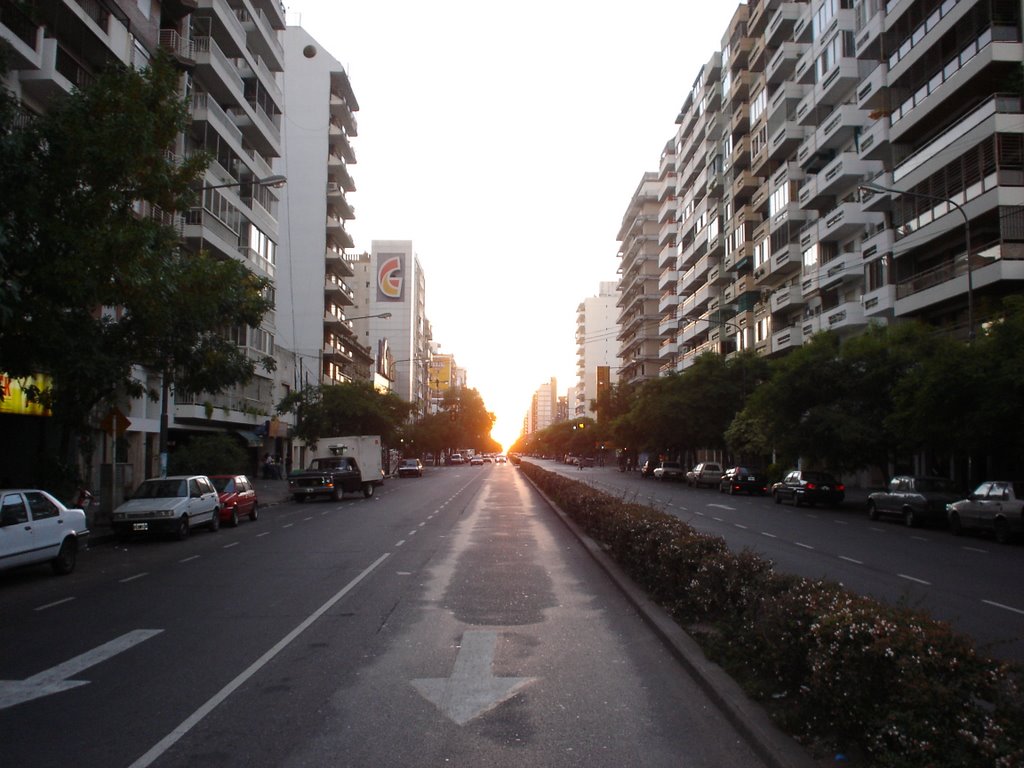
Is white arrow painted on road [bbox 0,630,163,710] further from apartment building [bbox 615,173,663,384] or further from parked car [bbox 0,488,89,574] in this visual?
apartment building [bbox 615,173,663,384]

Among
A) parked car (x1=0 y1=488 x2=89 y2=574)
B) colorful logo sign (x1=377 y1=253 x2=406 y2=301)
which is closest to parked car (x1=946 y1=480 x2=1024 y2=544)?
parked car (x1=0 y1=488 x2=89 y2=574)

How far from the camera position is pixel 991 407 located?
22609mm

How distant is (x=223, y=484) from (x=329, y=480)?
1121 centimetres

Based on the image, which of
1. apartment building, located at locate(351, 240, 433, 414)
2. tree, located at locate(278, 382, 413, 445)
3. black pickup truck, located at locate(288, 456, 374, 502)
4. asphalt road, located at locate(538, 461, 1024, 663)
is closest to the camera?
asphalt road, located at locate(538, 461, 1024, 663)

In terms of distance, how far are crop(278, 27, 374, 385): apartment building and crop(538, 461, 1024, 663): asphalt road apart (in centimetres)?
4242

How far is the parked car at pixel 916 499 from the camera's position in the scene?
25297mm

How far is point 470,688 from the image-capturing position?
278 inches

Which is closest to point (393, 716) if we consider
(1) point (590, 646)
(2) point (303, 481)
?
(1) point (590, 646)

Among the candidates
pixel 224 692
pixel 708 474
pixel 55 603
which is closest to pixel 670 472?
pixel 708 474

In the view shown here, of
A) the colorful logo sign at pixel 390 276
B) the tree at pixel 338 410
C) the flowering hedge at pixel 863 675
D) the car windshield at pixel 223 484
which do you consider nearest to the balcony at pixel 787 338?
the tree at pixel 338 410

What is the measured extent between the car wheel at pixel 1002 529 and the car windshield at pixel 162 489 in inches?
782

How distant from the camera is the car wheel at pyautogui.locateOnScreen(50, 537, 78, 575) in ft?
47.7

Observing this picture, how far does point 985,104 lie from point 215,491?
28883 millimetres

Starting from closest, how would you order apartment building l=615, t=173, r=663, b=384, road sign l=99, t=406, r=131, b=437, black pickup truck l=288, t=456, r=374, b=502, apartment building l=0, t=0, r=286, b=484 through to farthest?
road sign l=99, t=406, r=131, b=437, apartment building l=0, t=0, r=286, b=484, black pickup truck l=288, t=456, r=374, b=502, apartment building l=615, t=173, r=663, b=384
